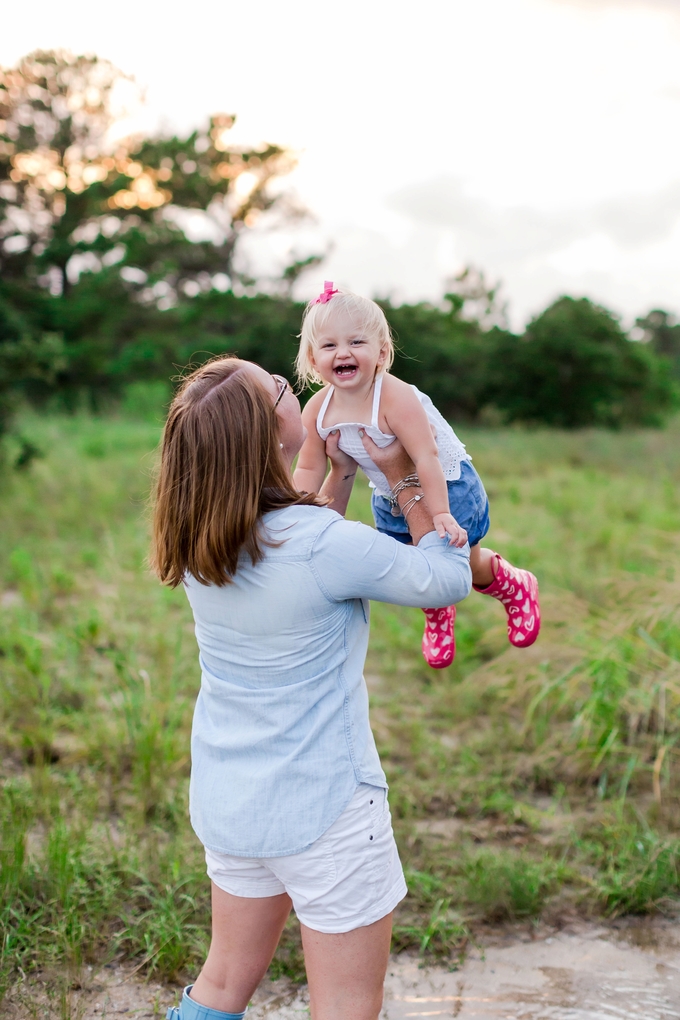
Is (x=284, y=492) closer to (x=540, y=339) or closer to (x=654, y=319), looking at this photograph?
(x=540, y=339)

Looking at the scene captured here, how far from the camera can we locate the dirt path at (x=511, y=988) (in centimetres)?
239

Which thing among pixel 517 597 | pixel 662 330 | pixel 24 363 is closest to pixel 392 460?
pixel 517 597

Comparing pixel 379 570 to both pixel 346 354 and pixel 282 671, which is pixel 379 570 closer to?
pixel 282 671

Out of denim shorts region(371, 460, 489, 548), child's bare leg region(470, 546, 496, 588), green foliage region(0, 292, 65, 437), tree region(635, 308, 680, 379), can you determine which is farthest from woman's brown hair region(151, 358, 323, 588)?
tree region(635, 308, 680, 379)

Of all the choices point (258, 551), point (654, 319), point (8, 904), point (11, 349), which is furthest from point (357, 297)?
point (654, 319)

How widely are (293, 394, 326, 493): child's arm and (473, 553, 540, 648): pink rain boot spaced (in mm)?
573

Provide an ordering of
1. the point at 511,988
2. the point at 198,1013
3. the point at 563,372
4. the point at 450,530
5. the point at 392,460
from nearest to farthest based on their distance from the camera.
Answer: the point at 198,1013 < the point at 450,530 < the point at 392,460 < the point at 511,988 < the point at 563,372

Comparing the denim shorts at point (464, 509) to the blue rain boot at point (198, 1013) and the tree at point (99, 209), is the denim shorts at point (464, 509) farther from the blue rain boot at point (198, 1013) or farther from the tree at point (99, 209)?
the tree at point (99, 209)

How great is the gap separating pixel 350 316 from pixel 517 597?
0.92m

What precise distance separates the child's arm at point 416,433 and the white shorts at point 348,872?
0.66 m

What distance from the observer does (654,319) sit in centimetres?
4819

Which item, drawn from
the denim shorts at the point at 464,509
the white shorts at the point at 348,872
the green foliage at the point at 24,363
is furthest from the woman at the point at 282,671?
the green foliage at the point at 24,363

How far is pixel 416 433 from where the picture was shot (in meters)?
1.97

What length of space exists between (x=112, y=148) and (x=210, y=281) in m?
4.90
